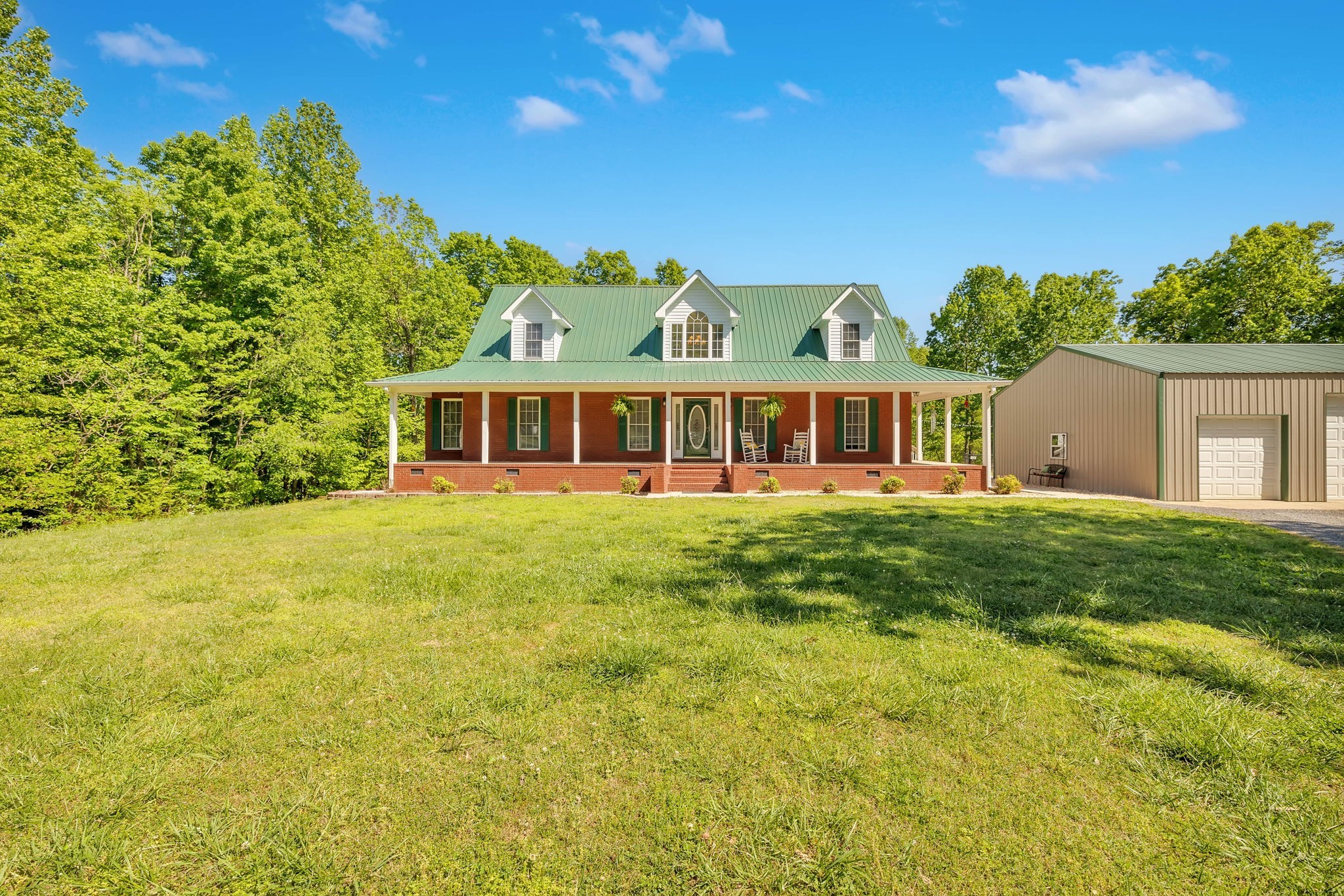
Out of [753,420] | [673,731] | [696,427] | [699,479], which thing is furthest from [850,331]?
[673,731]

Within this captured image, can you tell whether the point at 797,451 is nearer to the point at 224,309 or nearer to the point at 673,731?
the point at 673,731

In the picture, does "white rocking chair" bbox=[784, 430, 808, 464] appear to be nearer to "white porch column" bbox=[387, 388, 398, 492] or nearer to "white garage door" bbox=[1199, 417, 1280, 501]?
"white garage door" bbox=[1199, 417, 1280, 501]

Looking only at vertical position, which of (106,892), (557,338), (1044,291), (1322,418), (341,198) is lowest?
(106,892)

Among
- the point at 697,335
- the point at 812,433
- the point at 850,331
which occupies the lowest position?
the point at 812,433

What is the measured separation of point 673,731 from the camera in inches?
121

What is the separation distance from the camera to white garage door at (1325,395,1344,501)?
14.9 meters

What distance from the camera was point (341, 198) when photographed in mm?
26344

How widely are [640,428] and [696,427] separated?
1.83 m

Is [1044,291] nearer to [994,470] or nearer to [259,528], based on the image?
[994,470]

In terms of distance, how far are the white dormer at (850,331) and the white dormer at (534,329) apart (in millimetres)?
8914

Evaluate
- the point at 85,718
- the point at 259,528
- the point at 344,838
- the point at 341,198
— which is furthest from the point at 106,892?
the point at 341,198

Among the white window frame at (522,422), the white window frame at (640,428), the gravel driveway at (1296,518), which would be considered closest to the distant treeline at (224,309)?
the white window frame at (522,422)

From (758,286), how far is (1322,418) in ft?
53.0

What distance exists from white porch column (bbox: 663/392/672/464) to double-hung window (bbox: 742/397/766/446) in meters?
2.55
